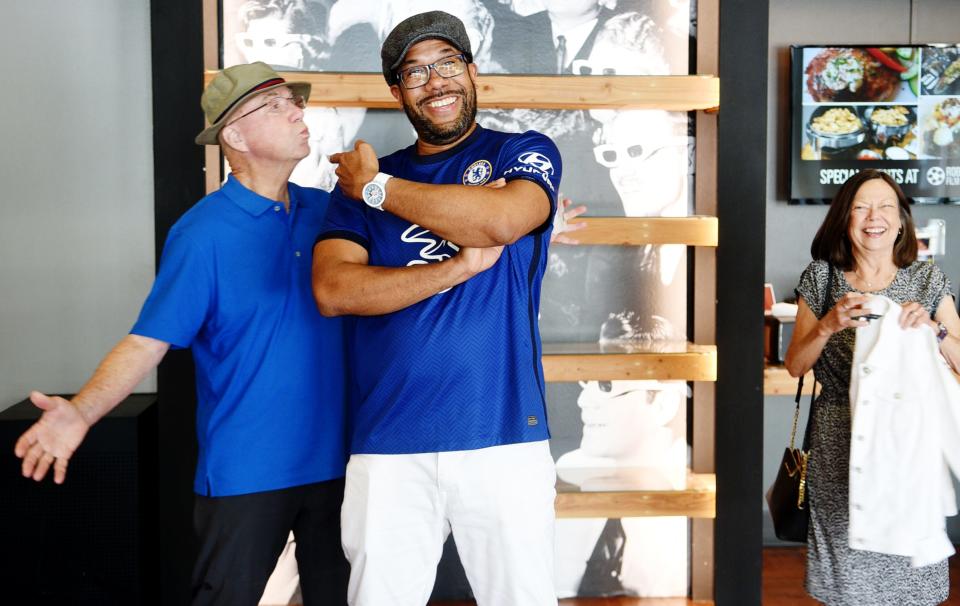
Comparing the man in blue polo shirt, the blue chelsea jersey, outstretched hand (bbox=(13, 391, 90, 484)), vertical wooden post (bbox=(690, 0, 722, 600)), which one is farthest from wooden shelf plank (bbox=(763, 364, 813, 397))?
outstretched hand (bbox=(13, 391, 90, 484))

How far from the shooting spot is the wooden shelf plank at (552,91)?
276cm

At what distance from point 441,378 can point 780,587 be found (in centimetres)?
238

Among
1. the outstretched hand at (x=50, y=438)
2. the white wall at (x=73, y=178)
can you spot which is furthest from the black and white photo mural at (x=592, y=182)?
the outstretched hand at (x=50, y=438)

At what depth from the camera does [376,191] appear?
179 centimetres

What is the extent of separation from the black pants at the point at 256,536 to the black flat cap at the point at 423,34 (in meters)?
0.98

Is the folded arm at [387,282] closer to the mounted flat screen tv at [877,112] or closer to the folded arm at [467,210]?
the folded arm at [467,210]

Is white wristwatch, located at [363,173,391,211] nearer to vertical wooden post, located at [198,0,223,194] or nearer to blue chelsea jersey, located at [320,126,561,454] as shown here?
blue chelsea jersey, located at [320,126,561,454]

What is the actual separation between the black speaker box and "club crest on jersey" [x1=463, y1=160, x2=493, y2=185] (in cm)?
137

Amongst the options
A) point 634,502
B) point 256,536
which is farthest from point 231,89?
point 634,502

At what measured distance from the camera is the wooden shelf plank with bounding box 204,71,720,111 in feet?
9.05

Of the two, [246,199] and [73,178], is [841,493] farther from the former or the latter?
[73,178]

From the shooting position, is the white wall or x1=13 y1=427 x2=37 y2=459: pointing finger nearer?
x1=13 y1=427 x2=37 y2=459: pointing finger

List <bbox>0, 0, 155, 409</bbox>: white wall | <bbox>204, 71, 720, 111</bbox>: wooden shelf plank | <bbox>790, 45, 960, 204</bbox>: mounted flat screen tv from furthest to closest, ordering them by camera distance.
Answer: <bbox>790, 45, 960, 204</bbox>: mounted flat screen tv
<bbox>0, 0, 155, 409</bbox>: white wall
<bbox>204, 71, 720, 111</bbox>: wooden shelf plank

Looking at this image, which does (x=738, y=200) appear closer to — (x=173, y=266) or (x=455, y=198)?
(x=455, y=198)
